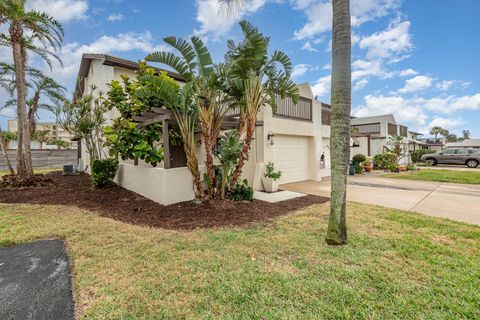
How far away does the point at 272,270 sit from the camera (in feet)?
10.4

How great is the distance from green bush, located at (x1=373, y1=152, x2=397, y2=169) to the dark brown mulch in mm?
13481

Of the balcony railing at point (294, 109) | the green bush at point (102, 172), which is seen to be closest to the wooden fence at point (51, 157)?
the green bush at point (102, 172)

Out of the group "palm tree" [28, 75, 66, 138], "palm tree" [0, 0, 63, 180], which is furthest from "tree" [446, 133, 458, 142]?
"palm tree" [0, 0, 63, 180]

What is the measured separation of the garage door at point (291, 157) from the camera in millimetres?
10445

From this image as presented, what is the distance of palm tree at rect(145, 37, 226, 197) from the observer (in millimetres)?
5961

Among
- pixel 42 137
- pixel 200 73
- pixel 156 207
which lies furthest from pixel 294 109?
pixel 42 137

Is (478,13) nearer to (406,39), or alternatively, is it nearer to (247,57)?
(406,39)

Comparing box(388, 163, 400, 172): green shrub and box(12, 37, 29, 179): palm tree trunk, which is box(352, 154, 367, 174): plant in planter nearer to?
box(388, 163, 400, 172): green shrub

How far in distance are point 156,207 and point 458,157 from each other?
89.6 ft

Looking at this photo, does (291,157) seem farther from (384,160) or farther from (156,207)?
(384,160)

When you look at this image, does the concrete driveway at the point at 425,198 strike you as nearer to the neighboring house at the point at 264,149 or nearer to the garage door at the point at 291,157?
the garage door at the point at 291,157

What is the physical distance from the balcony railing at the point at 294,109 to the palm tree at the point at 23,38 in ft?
34.0

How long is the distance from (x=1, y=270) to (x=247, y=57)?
632cm

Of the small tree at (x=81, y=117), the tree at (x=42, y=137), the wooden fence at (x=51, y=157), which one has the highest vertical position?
the tree at (x=42, y=137)
